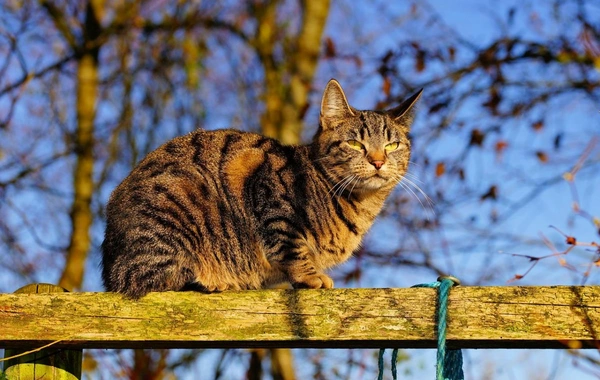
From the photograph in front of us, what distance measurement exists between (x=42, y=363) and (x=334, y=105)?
1833mm

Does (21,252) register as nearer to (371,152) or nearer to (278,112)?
(278,112)

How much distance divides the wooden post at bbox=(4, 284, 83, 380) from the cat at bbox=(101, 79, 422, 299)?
255 millimetres

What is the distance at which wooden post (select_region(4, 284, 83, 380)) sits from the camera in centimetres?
225

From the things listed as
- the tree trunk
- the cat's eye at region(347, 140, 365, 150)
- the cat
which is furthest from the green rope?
the tree trunk

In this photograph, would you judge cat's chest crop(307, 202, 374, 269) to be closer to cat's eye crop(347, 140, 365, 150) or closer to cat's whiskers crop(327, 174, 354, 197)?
cat's whiskers crop(327, 174, 354, 197)

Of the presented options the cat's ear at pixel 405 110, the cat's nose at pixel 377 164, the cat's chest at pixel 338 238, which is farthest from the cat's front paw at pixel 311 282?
the cat's ear at pixel 405 110

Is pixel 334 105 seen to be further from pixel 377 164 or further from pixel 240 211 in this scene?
pixel 240 211

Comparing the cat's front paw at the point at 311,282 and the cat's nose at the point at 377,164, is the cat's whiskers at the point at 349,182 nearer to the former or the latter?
the cat's nose at the point at 377,164

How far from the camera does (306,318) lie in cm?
204

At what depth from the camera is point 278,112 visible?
6578 millimetres

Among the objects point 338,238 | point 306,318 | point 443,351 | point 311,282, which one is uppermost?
point 338,238

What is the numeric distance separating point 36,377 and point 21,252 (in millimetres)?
5849

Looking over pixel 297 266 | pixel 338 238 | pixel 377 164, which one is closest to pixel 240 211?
pixel 297 266

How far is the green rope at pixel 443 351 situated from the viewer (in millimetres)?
1912
